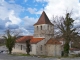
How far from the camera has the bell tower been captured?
1975 inches

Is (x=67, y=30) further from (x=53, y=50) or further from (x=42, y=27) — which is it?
(x=42, y=27)

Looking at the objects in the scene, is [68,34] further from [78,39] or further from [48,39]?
[48,39]

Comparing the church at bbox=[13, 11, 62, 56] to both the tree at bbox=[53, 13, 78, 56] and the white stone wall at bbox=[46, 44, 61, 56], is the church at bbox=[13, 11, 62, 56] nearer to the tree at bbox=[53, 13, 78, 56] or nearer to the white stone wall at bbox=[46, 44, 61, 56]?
the white stone wall at bbox=[46, 44, 61, 56]

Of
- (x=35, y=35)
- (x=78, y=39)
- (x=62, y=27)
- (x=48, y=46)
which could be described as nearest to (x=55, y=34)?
(x=62, y=27)

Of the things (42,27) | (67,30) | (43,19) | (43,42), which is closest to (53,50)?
(43,42)

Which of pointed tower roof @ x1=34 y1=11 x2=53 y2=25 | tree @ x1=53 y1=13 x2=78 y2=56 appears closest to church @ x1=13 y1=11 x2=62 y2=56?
pointed tower roof @ x1=34 y1=11 x2=53 y2=25

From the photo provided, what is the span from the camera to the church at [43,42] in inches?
1854

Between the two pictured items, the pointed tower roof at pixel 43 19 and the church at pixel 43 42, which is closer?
the church at pixel 43 42

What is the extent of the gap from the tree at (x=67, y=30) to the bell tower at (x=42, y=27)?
16.6 metres

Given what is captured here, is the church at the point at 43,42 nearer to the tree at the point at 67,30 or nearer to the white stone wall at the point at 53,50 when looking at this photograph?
the white stone wall at the point at 53,50

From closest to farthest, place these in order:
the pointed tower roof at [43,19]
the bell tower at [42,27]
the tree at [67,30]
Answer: the tree at [67,30] → the bell tower at [42,27] → the pointed tower roof at [43,19]

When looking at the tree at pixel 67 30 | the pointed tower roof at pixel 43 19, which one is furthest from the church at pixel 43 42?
the tree at pixel 67 30

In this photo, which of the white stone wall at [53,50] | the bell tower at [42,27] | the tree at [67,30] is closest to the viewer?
the tree at [67,30]

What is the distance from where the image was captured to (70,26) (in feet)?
107
